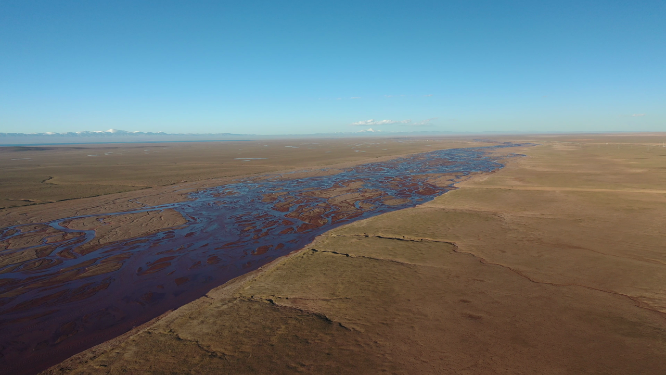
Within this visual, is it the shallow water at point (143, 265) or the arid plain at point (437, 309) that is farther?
the shallow water at point (143, 265)

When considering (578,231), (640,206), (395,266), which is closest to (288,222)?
(395,266)

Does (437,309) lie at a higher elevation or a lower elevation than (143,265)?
higher

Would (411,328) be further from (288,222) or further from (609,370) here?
(288,222)

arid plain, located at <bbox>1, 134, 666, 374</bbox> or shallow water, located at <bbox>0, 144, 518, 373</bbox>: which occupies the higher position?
arid plain, located at <bbox>1, 134, 666, 374</bbox>

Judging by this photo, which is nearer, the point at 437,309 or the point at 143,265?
the point at 437,309

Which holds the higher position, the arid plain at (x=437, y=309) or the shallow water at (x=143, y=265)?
the arid plain at (x=437, y=309)
